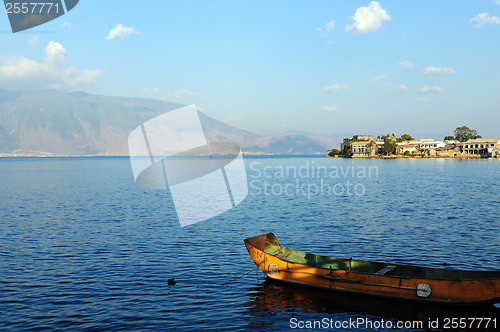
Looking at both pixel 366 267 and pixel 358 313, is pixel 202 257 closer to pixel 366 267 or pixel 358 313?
pixel 366 267

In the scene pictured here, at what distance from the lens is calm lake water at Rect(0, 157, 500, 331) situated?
2028cm

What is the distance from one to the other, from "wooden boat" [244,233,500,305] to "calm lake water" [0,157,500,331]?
2.39 ft

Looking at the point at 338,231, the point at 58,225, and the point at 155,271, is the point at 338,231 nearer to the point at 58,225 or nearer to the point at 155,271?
the point at 155,271

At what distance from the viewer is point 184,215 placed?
52.4 meters

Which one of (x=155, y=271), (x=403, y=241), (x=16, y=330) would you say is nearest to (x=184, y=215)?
(x=155, y=271)

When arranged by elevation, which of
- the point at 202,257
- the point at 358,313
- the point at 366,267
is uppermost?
the point at 366,267

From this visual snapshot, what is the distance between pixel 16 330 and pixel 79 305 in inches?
136

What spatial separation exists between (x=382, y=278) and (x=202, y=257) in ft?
48.4

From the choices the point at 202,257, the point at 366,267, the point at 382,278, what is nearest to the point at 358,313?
the point at 382,278

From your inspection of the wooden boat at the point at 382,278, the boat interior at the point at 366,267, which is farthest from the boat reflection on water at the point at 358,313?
the boat interior at the point at 366,267

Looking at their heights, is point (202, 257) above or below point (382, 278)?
below

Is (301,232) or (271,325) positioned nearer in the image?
(271,325)

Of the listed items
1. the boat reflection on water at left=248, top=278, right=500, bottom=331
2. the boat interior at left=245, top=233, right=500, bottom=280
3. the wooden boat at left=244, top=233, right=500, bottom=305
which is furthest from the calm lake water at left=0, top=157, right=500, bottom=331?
the boat interior at left=245, top=233, right=500, bottom=280

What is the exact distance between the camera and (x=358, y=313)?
67.4 ft
